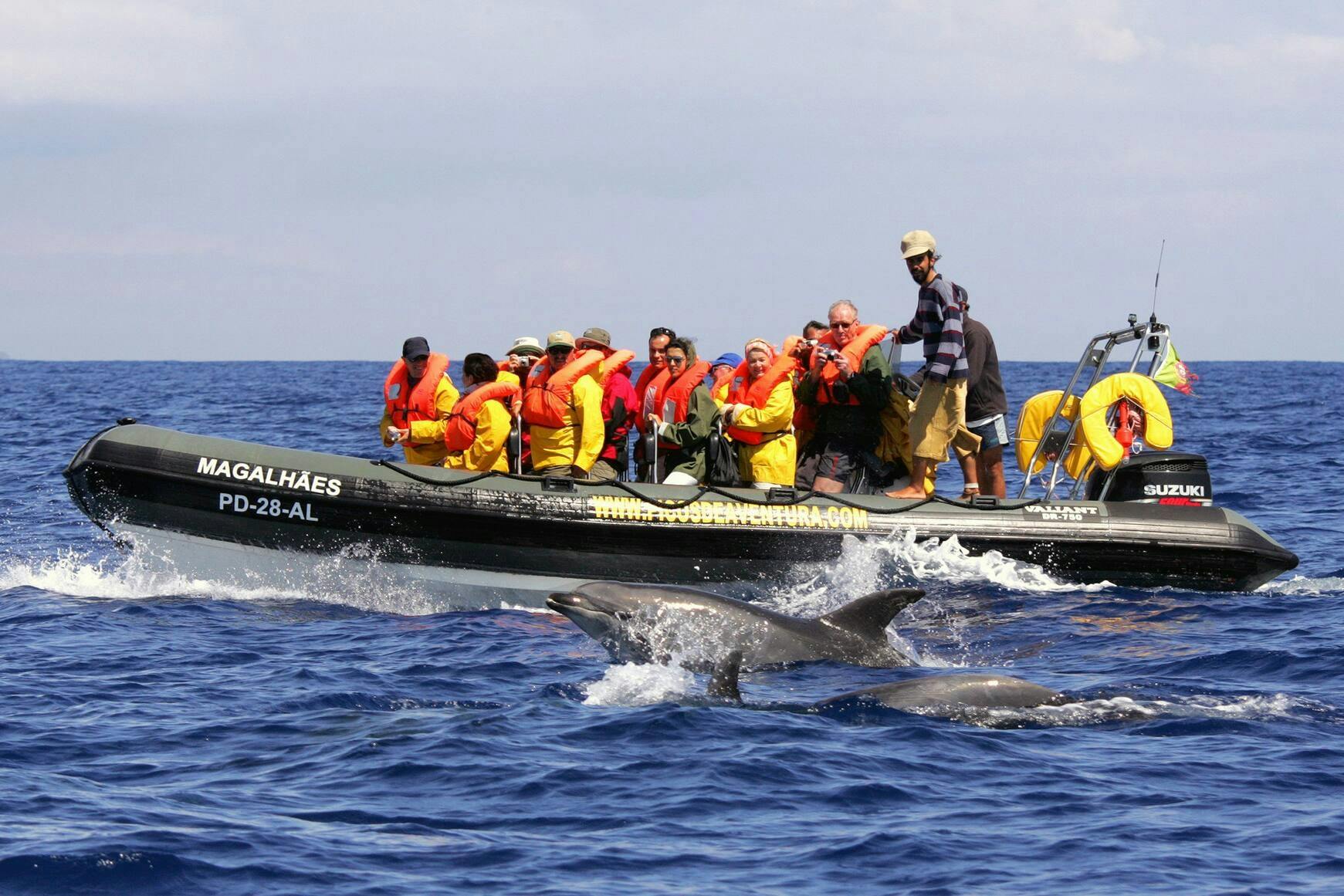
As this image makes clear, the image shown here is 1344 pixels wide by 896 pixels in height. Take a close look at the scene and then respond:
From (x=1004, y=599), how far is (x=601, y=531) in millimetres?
3179

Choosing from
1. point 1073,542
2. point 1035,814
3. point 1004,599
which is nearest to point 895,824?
point 1035,814

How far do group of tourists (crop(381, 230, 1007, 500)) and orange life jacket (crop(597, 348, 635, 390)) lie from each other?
2 cm

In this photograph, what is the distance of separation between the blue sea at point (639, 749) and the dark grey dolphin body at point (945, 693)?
11 cm

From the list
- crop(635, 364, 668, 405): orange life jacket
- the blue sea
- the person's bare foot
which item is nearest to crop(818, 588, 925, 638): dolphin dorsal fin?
the blue sea

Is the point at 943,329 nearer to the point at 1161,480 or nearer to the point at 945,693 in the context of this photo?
the point at 1161,480

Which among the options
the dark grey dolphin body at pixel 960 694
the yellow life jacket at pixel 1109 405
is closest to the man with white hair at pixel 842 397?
the yellow life jacket at pixel 1109 405

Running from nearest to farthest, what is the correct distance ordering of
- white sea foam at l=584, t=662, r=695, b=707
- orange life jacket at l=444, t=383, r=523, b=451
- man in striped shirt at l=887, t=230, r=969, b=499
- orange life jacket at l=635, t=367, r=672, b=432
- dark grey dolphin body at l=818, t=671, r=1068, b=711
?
1. dark grey dolphin body at l=818, t=671, r=1068, b=711
2. white sea foam at l=584, t=662, r=695, b=707
3. man in striped shirt at l=887, t=230, r=969, b=499
4. orange life jacket at l=444, t=383, r=523, b=451
5. orange life jacket at l=635, t=367, r=672, b=432

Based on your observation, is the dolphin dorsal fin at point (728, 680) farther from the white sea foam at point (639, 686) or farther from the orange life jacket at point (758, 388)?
the orange life jacket at point (758, 388)

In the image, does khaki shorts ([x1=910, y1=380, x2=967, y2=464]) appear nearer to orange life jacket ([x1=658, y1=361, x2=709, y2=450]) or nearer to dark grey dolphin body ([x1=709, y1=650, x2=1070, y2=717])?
orange life jacket ([x1=658, y1=361, x2=709, y2=450])

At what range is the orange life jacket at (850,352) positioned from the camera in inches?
484

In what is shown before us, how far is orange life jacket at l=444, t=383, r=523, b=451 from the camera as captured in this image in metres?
12.4

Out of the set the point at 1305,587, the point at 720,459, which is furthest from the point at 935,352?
the point at 1305,587

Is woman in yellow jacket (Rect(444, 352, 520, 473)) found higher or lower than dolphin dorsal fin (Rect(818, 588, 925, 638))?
higher

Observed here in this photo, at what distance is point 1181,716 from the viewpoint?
8141 millimetres
